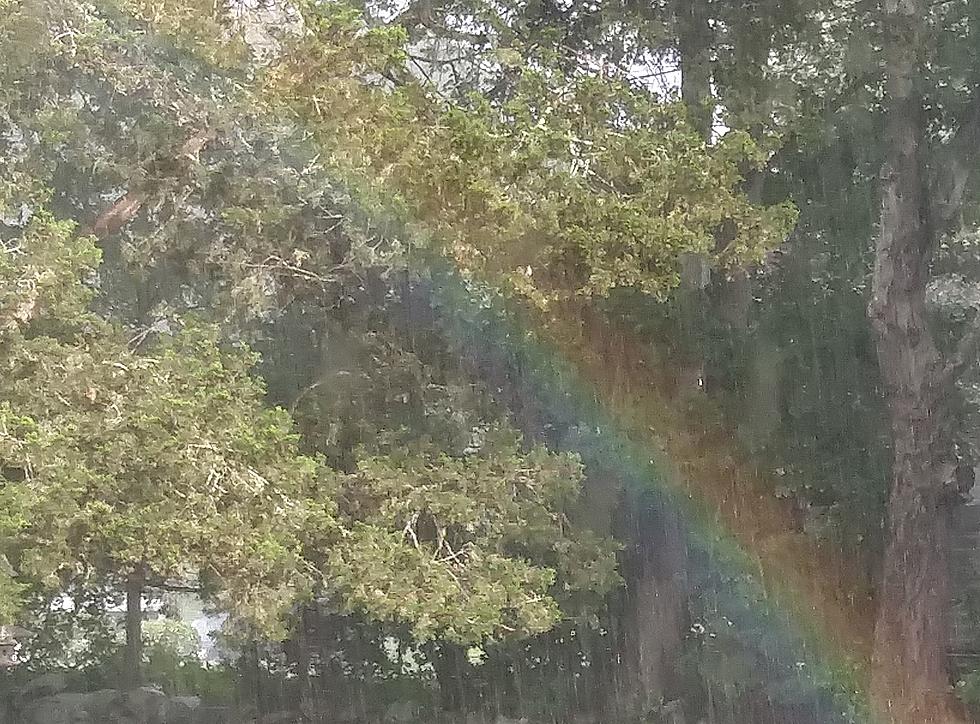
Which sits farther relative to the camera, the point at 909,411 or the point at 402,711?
the point at 402,711

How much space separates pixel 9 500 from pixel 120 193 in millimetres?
699

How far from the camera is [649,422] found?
2432 mm

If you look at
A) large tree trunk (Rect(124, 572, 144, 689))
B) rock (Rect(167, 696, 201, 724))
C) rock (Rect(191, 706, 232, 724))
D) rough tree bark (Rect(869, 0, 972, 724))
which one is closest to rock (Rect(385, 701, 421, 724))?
rock (Rect(191, 706, 232, 724))

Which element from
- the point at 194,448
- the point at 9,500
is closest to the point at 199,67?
the point at 194,448

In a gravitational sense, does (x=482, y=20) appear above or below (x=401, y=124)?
above

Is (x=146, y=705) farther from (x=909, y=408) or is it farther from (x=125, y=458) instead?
(x=909, y=408)

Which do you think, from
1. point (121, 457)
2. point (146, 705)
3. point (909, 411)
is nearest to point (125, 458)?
point (121, 457)

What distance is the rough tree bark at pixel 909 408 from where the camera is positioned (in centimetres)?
250

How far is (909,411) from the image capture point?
254 centimetres

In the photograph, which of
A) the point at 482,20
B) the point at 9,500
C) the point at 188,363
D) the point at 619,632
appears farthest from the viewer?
the point at 619,632

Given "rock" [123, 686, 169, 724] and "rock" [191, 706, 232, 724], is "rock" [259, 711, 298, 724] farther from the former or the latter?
"rock" [123, 686, 169, 724]

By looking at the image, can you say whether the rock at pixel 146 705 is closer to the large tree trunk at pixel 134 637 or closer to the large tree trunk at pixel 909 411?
the large tree trunk at pixel 134 637

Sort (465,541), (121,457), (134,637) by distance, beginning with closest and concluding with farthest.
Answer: (121,457)
(465,541)
(134,637)

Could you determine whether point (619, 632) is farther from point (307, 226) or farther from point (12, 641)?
point (12, 641)
